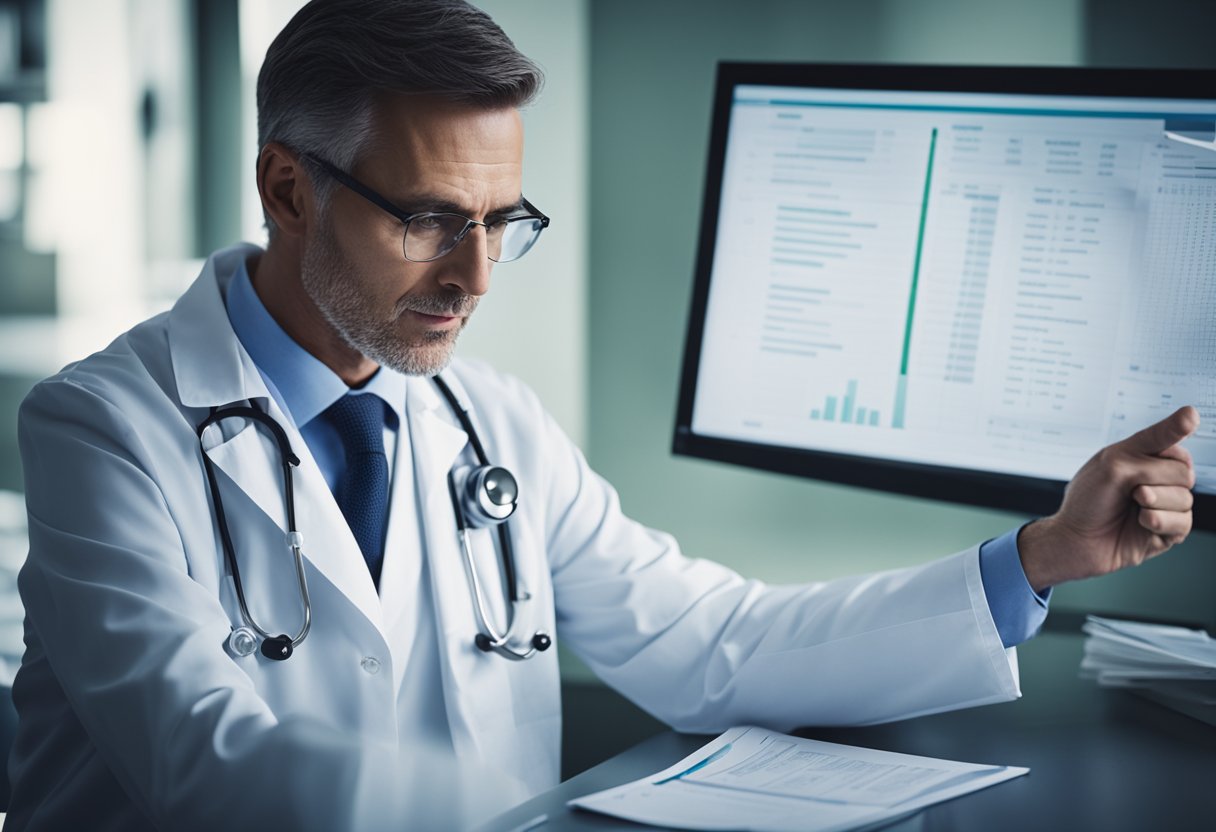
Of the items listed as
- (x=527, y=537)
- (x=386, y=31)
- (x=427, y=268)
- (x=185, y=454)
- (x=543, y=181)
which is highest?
(x=386, y=31)

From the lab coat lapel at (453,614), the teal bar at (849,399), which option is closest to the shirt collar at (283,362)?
the lab coat lapel at (453,614)

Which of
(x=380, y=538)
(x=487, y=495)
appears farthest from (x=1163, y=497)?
(x=380, y=538)

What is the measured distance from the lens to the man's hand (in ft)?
3.21

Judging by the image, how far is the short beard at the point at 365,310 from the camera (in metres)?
1.16


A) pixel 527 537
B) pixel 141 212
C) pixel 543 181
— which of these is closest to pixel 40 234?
pixel 141 212

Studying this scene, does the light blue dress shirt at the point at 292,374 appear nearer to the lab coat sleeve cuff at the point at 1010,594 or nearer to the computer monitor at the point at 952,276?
the computer monitor at the point at 952,276

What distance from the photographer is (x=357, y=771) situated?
0.73 metres

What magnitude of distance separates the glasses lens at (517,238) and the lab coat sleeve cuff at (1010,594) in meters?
0.59

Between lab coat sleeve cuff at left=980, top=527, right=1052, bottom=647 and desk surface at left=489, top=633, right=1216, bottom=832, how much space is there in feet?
0.32

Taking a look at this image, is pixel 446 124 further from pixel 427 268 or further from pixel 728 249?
pixel 728 249

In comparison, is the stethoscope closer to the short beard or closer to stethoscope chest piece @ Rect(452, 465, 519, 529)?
stethoscope chest piece @ Rect(452, 465, 519, 529)

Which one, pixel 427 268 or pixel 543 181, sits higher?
pixel 543 181

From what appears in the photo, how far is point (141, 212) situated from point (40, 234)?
1.04 ft

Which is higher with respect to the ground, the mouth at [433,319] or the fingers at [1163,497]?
the mouth at [433,319]
